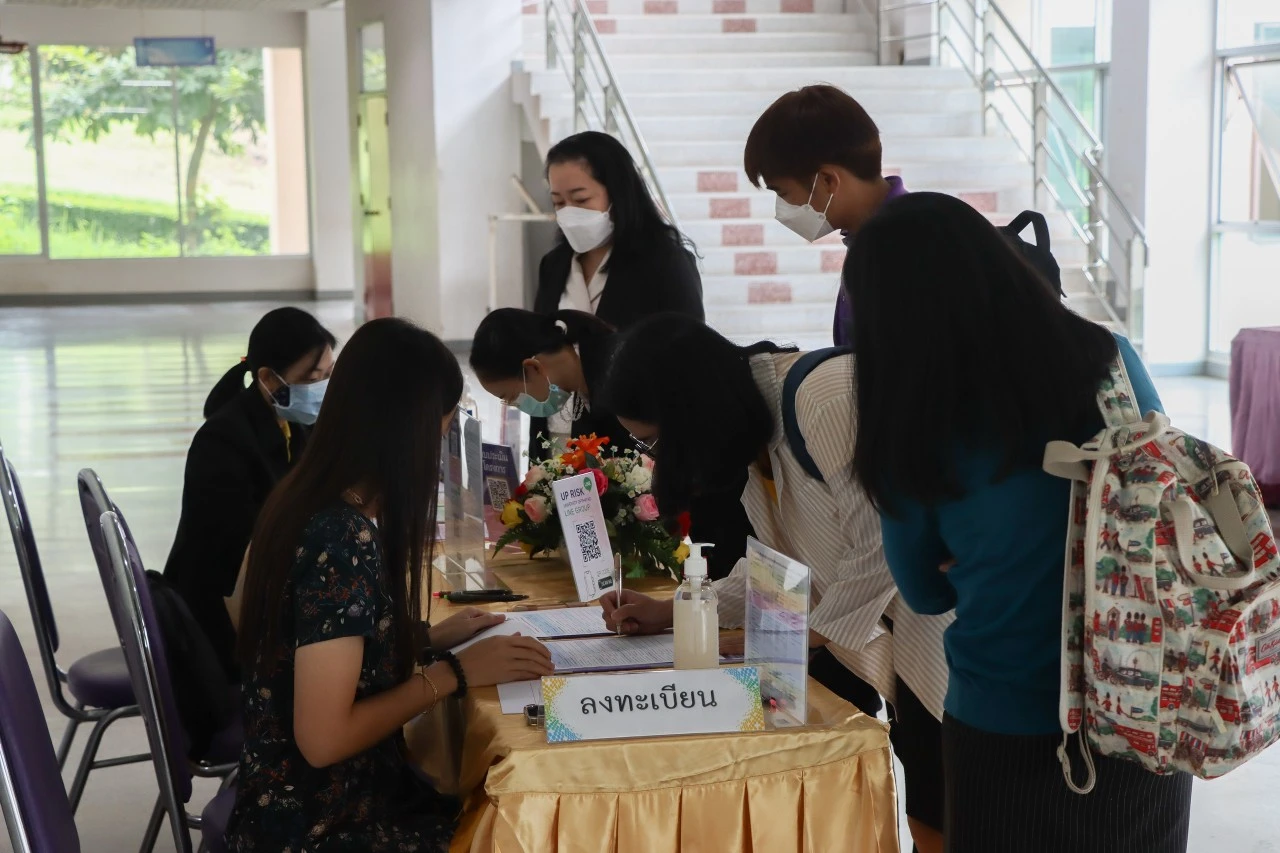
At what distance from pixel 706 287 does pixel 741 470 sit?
7.15m

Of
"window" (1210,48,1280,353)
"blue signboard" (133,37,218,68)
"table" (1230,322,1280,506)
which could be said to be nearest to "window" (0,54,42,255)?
"blue signboard" (133,37,218,68)

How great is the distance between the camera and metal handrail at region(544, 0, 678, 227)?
8.54 metres

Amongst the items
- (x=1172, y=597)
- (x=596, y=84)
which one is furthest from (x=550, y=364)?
(x=596, y=84)

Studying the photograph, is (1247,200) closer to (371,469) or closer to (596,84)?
(596,84)

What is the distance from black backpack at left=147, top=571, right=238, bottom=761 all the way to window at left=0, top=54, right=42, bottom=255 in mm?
18675

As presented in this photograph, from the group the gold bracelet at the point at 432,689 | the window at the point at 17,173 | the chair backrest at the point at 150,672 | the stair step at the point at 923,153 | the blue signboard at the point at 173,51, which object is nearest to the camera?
the gold bracelet at the point at 432,689

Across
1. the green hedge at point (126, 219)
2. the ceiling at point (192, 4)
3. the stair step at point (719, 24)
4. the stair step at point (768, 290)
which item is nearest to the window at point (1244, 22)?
the stair step at point (719, 24)

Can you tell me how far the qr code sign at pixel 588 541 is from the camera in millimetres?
2283

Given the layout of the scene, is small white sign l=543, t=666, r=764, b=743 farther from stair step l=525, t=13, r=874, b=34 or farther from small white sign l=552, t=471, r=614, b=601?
stair step l=525, t=13, r=874, b=34

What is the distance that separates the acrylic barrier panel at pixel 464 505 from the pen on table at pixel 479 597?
0.35 ft

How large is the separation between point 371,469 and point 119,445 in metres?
6.84

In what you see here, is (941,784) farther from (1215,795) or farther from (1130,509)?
(1215,795)

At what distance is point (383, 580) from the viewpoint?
1906 mm

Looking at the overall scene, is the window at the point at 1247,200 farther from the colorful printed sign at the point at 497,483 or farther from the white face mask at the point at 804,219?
the colorful printed sign at the point at 497,483
